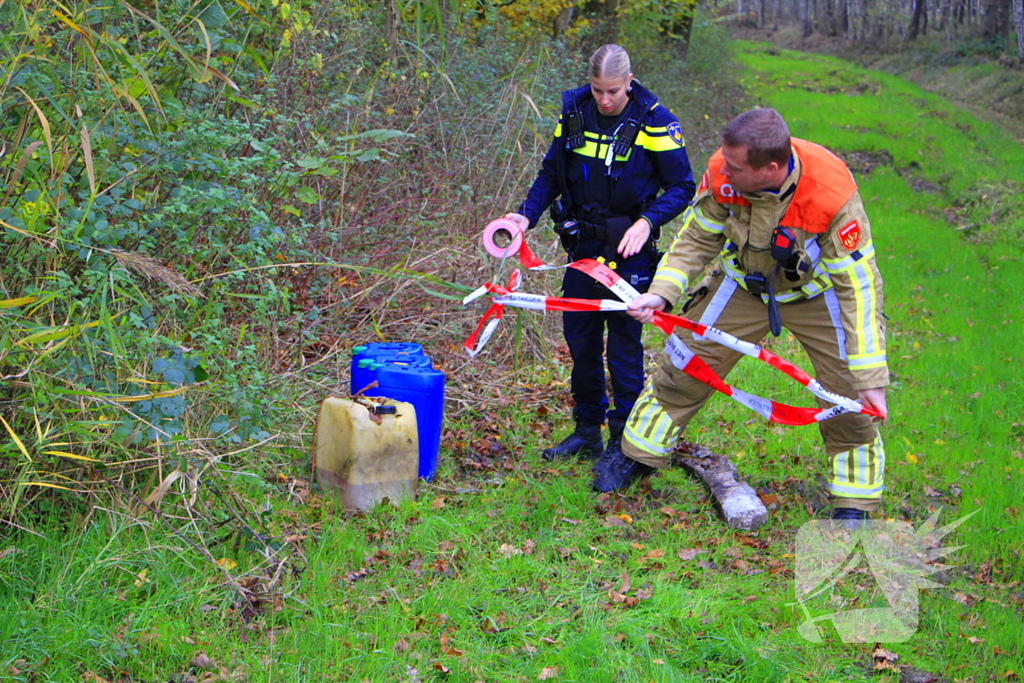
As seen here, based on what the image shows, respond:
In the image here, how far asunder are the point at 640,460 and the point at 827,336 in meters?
1.12

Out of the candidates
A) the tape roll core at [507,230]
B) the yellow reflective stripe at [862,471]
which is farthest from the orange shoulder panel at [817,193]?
the tape roll core at [507,230]

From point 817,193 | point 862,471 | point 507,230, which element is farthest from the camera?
point 507,230

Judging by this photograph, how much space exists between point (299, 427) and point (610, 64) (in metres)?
2.46

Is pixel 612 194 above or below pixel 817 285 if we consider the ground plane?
above

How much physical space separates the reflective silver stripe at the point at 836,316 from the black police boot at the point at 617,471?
48.2 inches

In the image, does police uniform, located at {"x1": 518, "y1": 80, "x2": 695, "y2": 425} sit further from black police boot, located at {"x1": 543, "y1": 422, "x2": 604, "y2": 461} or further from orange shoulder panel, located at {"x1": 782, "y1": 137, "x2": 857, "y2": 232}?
orange shoulder panel, located at {"x1": 782, "y1": 137, "x2": 857, "y2": 232}

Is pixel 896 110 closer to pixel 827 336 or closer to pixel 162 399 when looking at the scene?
pixel 827 336

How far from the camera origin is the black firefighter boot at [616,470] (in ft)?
15.6

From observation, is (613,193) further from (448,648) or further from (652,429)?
(448,648)

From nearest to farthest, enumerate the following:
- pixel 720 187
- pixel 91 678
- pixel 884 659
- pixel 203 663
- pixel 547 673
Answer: pixel 91 678 → pixel 203 663 → pixel 547 673 → pixel 884 659 → pixel 720 187

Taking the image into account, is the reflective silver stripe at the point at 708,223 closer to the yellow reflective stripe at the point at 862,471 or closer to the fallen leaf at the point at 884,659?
the yellow reflective stripe at the point at 862,471

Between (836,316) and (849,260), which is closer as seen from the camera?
(849,260)

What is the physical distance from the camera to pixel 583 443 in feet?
17.2

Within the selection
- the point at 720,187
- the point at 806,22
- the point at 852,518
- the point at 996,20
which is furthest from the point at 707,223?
the point at 806,22
